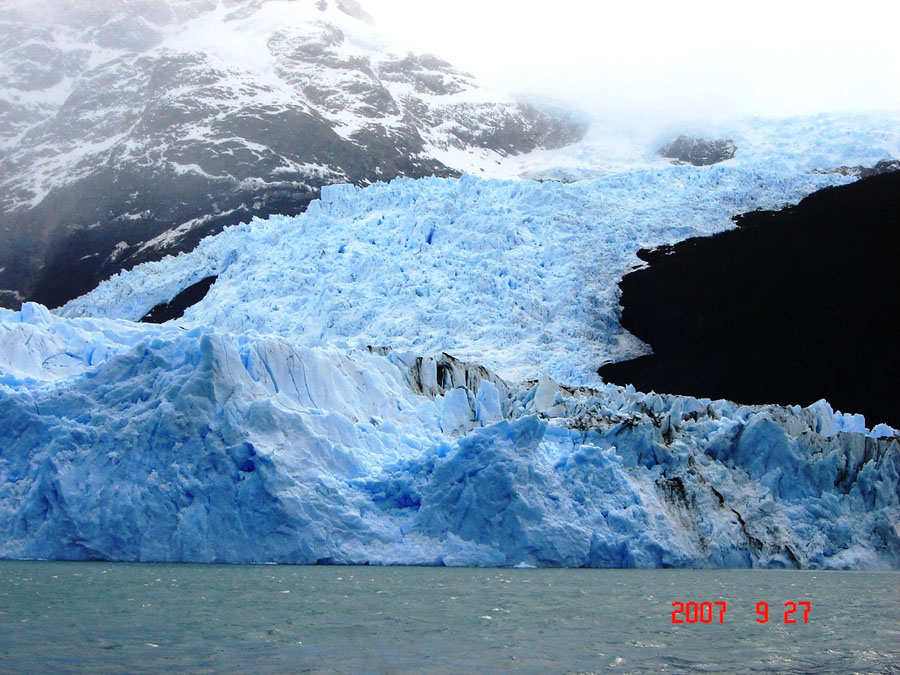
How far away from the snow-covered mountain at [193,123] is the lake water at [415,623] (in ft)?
149

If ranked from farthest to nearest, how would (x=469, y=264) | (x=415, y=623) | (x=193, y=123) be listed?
(x=193, y=123) < (x=469, y=264) < (x=415, y=623)

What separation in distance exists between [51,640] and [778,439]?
557 inches

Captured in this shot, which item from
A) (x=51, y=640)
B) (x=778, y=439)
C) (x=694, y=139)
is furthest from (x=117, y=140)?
(x=51, y=640)

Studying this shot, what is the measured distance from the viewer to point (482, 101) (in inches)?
3184

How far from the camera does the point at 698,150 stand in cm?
6341

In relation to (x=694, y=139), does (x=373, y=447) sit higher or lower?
lower

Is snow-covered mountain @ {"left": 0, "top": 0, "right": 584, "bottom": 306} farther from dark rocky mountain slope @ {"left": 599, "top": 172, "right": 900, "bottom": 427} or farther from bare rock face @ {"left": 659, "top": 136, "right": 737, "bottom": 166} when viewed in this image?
dark rocky mountain slope @ {"left": 599, "top": 172, "right": 900, "bottom": 427}

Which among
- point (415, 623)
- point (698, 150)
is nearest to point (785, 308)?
point (415, 623)

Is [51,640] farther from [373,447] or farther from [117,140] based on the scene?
[117,140]

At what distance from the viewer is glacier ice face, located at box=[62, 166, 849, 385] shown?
31922 millimetres
